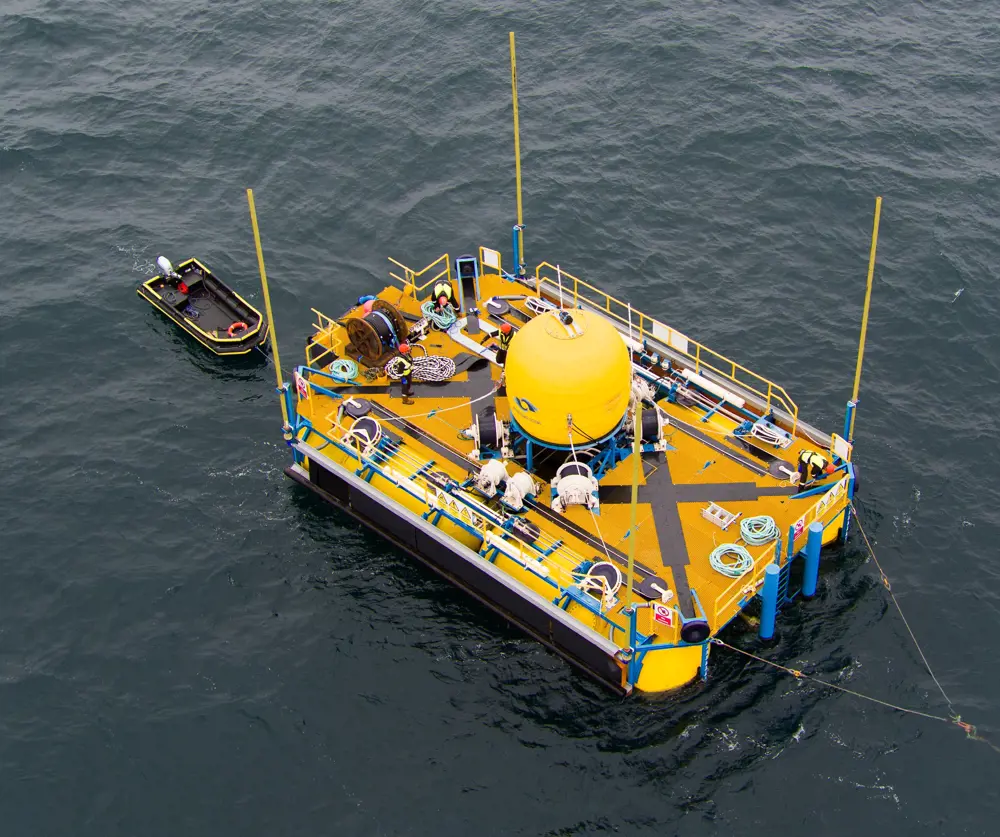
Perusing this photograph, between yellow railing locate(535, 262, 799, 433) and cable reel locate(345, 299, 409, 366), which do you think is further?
cable reel locate(345, 299, 409, 366)

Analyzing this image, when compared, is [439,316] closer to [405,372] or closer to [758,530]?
[405,372]

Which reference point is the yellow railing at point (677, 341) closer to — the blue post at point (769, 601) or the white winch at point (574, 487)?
the white winch at point (574, 487)

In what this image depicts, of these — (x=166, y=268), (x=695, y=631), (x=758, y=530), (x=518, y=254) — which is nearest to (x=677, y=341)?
(x=758, y=530)

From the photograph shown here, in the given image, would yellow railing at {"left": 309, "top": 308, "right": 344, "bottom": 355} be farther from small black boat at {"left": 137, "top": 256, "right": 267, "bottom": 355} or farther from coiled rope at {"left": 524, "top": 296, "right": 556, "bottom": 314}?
coiled rope at {"left": 524, "top": 296, "right": 556, "bottom": 314}

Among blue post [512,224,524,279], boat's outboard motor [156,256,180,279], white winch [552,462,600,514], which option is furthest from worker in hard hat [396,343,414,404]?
boat's outboard motor [156,256,180,279]

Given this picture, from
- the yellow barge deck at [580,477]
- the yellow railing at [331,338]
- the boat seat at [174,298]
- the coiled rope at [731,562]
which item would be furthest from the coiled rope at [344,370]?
the coiled rope at [731,562]

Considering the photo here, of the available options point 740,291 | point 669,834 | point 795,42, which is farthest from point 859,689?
point 795,42
